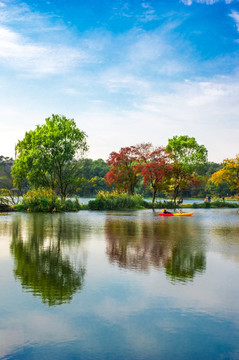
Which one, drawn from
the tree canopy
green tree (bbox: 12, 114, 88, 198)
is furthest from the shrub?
the tree canopy

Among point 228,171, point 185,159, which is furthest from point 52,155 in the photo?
point 228,171

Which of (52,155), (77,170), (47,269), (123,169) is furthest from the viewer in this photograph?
(123,169)

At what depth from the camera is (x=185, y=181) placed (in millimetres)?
50656

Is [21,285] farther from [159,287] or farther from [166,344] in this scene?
[166,344]

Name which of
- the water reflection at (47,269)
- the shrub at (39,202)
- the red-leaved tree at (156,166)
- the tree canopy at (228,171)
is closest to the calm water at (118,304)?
the water reflection at (47,269)

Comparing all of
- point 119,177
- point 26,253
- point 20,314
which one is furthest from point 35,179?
point 20,314

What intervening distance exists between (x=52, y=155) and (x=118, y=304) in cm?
3180

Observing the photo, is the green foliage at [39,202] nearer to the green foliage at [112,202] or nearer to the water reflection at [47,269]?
the green foliage at [112,202]

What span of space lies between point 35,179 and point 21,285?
30868 mm

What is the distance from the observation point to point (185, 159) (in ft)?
167

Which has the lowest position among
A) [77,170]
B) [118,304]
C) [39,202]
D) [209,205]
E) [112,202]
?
[118,304]

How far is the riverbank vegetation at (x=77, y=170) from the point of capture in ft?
111

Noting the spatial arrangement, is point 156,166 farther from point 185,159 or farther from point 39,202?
point 39,202

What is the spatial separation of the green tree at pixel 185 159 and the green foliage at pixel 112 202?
11302 millimetres
